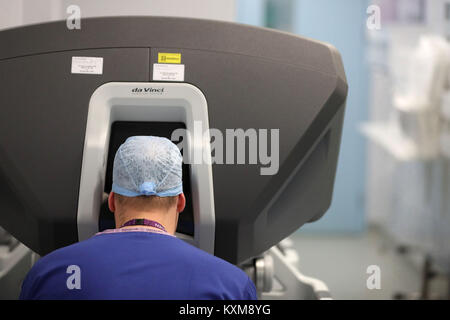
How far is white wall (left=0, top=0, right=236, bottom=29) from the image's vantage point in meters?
1.79

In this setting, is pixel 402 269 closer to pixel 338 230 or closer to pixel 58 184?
pixel 338 230

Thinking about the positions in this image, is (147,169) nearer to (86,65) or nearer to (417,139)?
(86,65)

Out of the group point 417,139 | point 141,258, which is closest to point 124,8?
point 141,258

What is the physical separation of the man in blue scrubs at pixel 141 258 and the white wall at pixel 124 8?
70cm

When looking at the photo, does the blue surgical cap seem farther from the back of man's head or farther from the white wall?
the white wall

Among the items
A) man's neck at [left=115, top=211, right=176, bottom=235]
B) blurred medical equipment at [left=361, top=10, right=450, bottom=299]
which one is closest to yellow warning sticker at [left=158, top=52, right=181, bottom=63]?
man's neck at [left=115, top=211, right=176, bottom=235]

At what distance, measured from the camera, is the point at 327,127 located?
1360mm

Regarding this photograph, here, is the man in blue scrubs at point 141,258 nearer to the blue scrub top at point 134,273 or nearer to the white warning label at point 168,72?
the blue scrub top at point 134,273

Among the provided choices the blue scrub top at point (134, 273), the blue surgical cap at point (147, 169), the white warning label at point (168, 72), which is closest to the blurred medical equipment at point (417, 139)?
the white warning label at point (168, 72)

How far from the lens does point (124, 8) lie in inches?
72.7

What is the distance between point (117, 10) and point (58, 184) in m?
0.72

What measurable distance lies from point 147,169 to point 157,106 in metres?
0.20

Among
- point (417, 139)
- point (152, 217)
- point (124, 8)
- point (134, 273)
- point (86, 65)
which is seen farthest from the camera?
point (417, 139)
